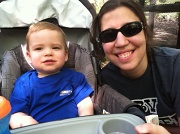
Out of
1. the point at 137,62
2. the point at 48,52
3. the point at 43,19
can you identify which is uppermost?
the point at 43,19

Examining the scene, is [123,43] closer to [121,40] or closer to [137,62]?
[121,40]

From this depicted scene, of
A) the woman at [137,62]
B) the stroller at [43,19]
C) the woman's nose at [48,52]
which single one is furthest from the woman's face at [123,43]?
the woman's nose at [48,52]

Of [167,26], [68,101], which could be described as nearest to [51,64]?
[68,101]

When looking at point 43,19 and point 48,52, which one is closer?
point 48,52

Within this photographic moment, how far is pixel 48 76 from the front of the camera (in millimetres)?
1576

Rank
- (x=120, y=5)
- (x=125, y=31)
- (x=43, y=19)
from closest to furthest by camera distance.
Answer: (x=125, y=31) < (x=120, y=5) < (x=43, y=19)

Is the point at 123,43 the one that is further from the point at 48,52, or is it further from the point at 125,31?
the point at 48,52

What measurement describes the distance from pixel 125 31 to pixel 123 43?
0.07 meters

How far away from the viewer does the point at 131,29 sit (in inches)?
52.4

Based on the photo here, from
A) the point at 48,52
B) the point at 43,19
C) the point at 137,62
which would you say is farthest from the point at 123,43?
the point at 43,19

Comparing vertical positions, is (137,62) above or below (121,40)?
below

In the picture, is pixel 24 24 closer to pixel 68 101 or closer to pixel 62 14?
pixel 62 14

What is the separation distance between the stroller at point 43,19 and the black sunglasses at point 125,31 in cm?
35

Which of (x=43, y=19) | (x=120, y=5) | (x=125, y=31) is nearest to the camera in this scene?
(x=125, y=31)
